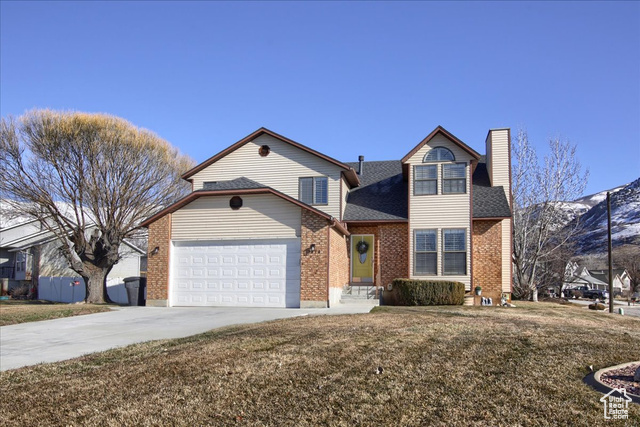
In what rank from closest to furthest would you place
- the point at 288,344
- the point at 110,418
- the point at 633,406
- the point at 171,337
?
the point at 633,406, the point at 110,418, the point at 288,344, the point at 171,337

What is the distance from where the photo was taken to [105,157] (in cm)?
2425

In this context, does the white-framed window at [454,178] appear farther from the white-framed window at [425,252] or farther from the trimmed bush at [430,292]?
the trimmed bush at [430,292]

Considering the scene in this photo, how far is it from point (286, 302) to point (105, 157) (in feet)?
40.2

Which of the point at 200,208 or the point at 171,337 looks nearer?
the point at 171,337

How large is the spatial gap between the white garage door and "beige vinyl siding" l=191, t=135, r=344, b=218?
11.7 ft

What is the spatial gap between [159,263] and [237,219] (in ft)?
11.0

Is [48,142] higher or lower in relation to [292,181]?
higher

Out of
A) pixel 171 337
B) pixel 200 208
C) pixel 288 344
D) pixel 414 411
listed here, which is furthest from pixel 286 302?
pixel 414 411

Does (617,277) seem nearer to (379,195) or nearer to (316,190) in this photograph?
(379,195)

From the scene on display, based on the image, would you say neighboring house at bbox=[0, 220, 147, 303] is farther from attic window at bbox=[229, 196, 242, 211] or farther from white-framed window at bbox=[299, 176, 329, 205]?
white-framed window at bbox=[299, 176, 329, 205]

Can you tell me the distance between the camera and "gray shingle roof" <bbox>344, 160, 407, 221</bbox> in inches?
827

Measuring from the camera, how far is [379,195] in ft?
73.4

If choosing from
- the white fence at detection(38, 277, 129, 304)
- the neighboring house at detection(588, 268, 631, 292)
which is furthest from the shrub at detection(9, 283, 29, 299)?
the neighboring house at detection(588, 268, 631, 292)

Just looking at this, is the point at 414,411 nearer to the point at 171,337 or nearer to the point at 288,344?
the point at 288,344
